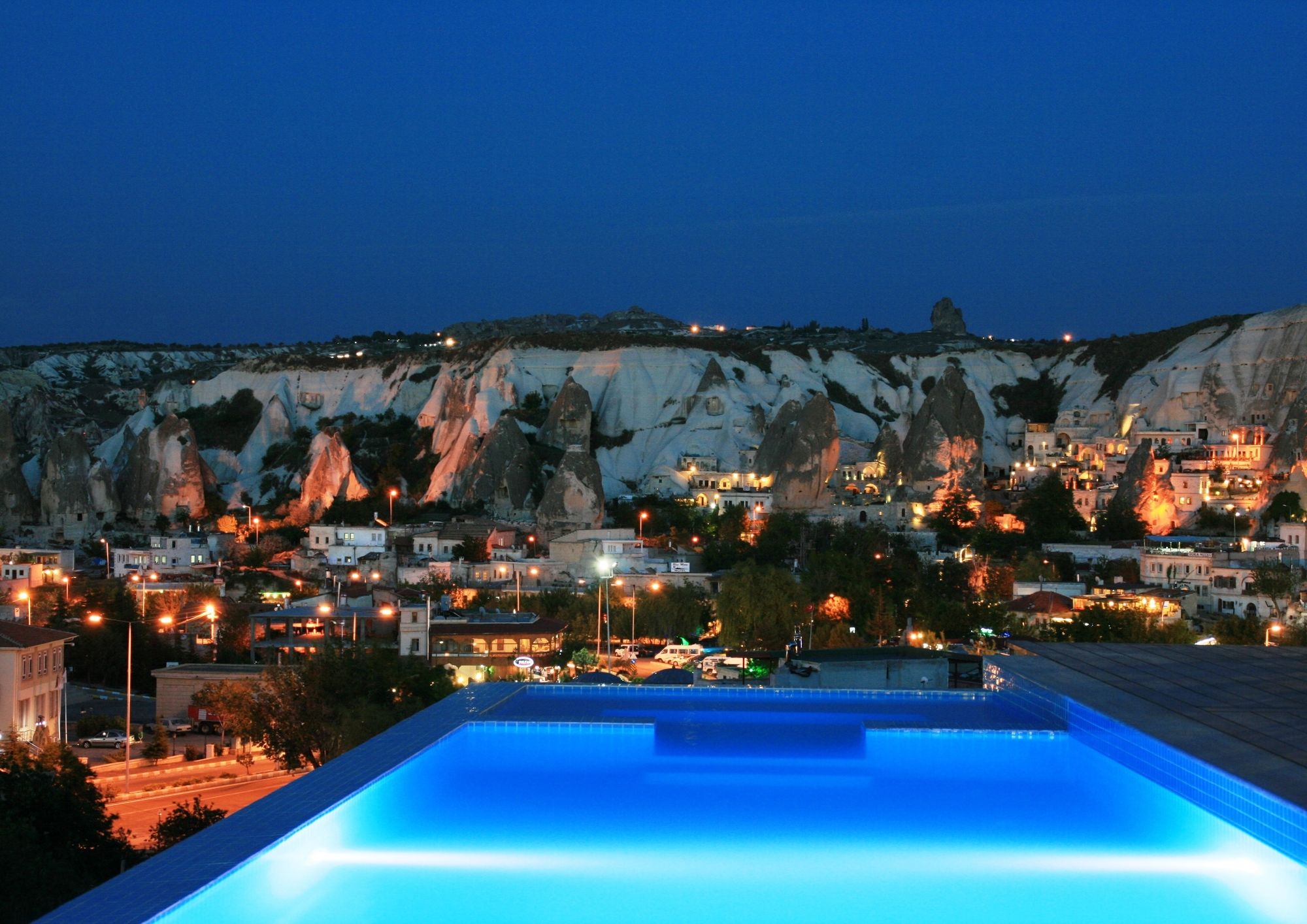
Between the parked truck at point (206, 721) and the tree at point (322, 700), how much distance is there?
433 centimetres

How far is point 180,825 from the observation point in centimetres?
1446

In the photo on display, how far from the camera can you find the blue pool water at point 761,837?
22.7 ft

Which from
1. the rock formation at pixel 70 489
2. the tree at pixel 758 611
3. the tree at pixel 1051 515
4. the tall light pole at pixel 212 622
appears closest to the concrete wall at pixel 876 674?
the tree at pixel 758 611

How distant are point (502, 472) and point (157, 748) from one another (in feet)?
115

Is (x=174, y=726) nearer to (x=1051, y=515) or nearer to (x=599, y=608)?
(x=599, y=608)

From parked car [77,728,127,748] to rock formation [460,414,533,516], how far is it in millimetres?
31293

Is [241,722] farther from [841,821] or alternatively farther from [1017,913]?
[1017,913]

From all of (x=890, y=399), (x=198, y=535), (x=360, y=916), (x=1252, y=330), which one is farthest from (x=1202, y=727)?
(x=890, y=399)

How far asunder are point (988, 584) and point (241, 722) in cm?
2203

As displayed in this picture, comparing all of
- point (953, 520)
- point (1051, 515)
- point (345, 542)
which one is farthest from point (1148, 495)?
point (345, 542)

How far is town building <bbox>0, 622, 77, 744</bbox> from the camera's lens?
23.4 m

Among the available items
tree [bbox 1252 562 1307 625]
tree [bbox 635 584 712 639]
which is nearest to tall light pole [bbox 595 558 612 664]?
tree [bbox 635 584 712 639]

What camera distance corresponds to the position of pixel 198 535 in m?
51.2

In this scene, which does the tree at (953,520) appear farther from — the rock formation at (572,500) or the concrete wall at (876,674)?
the concrete wall at (876,674)
